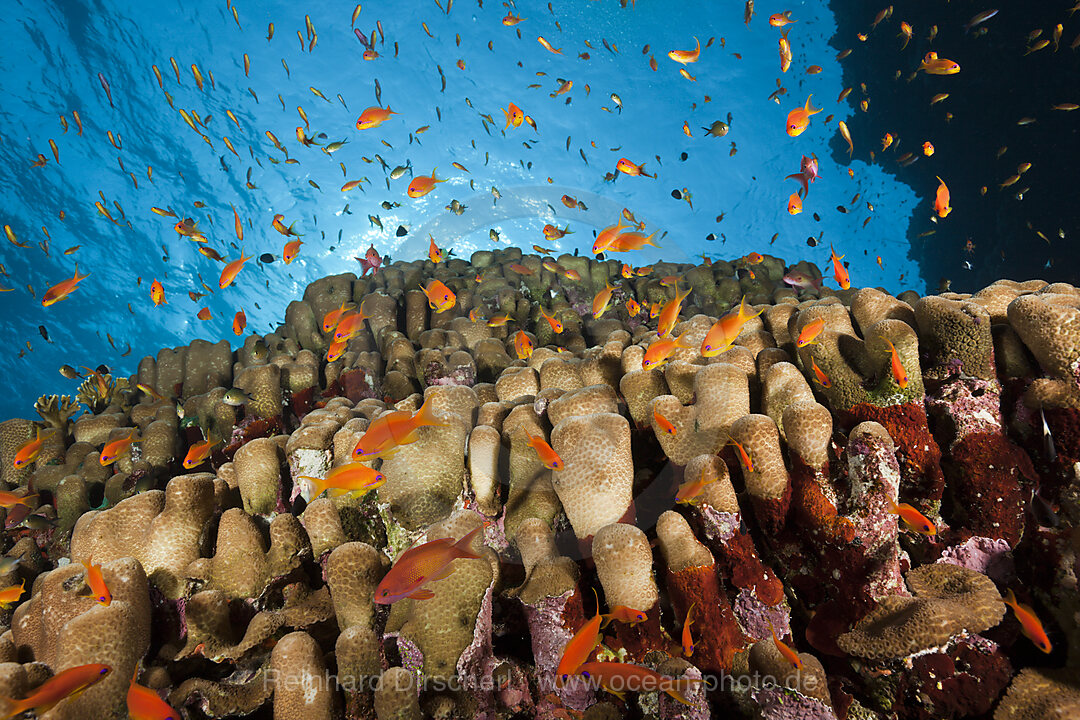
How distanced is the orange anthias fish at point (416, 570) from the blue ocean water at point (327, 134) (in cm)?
1681

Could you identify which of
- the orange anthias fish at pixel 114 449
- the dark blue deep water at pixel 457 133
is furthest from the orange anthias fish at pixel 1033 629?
the dark blue deep water at pixel 457 133

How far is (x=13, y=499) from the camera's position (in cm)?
352

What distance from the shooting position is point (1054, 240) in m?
15.0

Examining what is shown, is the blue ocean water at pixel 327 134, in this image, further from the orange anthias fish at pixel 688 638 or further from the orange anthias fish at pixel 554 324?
the orange anthias fish at pixel 688 638

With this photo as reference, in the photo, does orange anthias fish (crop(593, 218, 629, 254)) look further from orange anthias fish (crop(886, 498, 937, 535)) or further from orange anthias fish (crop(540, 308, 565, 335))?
orange anthias fish (crop(886, 498, 937, 535))

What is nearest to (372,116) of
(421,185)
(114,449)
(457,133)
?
(421,185)

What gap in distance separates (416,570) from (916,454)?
225cm

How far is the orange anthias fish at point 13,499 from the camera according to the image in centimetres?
354

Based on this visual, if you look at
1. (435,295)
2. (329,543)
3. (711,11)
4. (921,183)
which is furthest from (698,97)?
(329,543)

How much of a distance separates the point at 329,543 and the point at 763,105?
4080 cm

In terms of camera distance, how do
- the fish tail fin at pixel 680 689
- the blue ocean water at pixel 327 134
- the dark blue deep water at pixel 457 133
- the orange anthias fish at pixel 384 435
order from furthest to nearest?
1. the blue ocean water at pixel 327 134
2. the dark blue deep water at pixel 457 133
3. the orange anthias fish at pixel 384 435
4. the fish tail fin at pixel 680 689

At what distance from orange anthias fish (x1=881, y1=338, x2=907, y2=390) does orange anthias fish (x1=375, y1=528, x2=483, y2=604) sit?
208 centimetres

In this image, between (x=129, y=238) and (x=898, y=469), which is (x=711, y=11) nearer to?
(x=898, y=469)

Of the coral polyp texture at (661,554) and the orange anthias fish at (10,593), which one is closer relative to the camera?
the coral polyp texture at (661,554)
